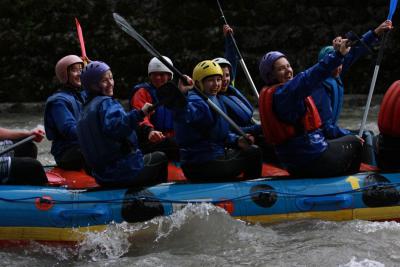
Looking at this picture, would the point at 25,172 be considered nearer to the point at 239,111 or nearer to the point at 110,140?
the point at 110,140

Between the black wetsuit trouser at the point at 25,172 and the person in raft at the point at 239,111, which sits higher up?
the person in raft at the point at 239,111

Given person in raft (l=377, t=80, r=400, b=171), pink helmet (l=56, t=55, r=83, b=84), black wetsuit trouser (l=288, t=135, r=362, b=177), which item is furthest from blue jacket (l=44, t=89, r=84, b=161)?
person in raft (l=377, t=80, r=400, b=171)

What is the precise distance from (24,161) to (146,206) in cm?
109

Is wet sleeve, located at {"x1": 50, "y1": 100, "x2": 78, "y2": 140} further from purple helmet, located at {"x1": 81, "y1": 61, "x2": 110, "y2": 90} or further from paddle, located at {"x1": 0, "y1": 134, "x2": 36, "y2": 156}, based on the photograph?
purple helmet, located at {"x1": 81, "y1": 61, "x2": 110, "y2": 90}

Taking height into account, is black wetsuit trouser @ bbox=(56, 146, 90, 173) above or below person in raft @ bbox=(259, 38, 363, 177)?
below

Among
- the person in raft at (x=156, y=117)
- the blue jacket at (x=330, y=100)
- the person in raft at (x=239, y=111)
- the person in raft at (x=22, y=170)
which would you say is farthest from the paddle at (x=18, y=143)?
the blue jacket at (x=330, y=100)

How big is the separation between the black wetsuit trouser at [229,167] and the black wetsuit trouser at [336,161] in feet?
1.00

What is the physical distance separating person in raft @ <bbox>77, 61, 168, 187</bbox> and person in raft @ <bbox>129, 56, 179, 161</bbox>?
4.46 ft

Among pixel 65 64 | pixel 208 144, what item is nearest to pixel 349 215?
pixel 208 144

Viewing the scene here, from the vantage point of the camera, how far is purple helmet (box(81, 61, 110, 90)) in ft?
18.2

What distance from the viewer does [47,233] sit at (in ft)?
18.4

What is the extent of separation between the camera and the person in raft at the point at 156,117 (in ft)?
24.2

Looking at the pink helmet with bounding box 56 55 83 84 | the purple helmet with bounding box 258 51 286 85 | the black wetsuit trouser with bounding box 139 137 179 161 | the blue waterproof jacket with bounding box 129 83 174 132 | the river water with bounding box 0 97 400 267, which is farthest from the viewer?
the blue waterproof jacket with bounding box 129 83 174 132

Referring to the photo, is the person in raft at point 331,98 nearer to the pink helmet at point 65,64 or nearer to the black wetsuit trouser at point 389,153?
the black wetsuit trouser at point 389,153
